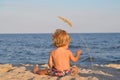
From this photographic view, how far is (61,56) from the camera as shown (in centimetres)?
700

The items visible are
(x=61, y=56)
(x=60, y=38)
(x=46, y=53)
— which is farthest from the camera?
(x=46, y=53)

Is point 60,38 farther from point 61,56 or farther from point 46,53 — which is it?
point 46,53

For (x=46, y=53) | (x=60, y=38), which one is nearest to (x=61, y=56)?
(x=60, y=38)

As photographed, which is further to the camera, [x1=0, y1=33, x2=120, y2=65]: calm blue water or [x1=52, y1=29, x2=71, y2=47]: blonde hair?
[x1=0, y1=33, x2=120, y2=65]: calm blue water

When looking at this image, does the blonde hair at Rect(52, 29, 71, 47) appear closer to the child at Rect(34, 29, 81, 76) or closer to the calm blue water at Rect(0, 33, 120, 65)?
the child at Rect(34, 29, 81, 76)

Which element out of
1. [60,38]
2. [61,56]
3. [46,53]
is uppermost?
[60,38]

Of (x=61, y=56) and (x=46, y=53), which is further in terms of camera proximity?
(x=46, y=53)

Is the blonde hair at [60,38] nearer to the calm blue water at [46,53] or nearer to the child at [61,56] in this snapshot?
the child at [61,56]

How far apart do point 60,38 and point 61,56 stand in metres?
0.43

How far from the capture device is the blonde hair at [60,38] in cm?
683

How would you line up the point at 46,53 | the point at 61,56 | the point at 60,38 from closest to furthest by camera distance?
the point at 60,38, the point at 61,56, the point at 46,53

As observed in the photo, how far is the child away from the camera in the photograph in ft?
22.5

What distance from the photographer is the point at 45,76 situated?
7.17 metres

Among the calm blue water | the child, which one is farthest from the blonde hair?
the calm blue water
